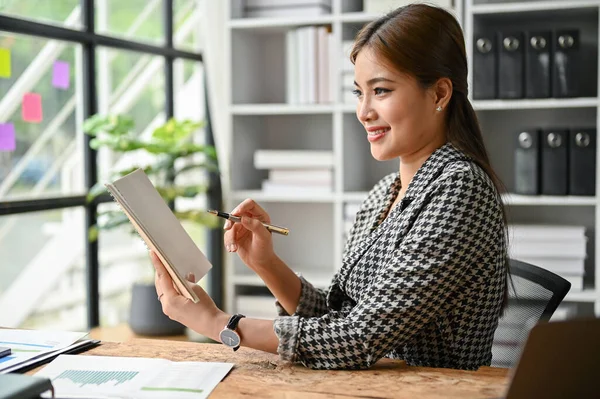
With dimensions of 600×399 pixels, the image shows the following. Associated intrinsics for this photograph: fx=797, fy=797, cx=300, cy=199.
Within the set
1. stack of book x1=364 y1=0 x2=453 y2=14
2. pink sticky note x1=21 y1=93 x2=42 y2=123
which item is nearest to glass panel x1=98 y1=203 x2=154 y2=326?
pink sticky note x1=21 y1=93 x2=42 y2=123

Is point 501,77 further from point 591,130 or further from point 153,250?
point 153,250

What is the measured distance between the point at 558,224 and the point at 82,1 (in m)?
2.24

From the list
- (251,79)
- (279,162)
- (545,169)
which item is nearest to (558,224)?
(545,169)

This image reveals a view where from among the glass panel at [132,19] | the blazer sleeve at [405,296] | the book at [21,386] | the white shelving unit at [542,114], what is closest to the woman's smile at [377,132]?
the blazer sleeve at [405,296]

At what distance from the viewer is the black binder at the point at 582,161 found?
3123 mm

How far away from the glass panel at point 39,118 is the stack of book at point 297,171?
83 cm

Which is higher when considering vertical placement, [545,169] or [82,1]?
[82,1]

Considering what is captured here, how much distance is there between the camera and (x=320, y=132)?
3854 mm

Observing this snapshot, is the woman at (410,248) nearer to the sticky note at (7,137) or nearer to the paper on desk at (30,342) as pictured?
the paper on desk at (30,342)

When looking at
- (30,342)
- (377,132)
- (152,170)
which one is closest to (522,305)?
(377,132)

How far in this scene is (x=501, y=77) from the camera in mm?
3248

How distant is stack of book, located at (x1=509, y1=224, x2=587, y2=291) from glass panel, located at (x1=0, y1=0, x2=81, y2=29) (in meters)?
2.03

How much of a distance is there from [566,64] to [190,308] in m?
2.18

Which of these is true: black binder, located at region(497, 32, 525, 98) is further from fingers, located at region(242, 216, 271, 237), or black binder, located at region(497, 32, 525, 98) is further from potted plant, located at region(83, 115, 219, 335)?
fingers, located at region(242, 216, 271, 237)
